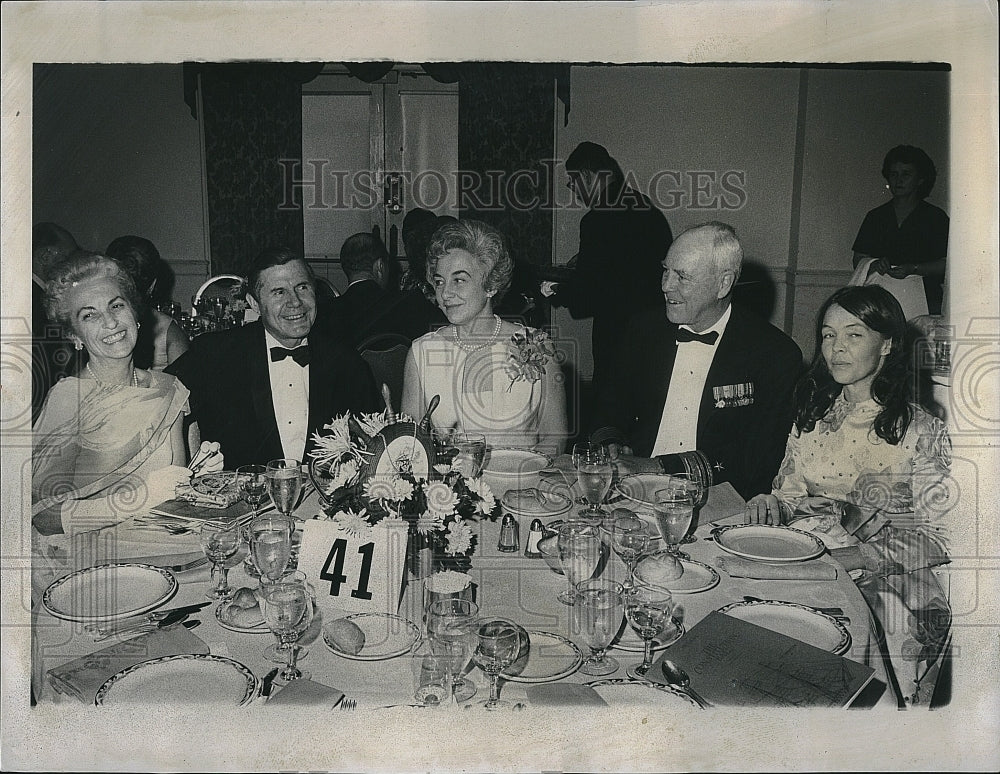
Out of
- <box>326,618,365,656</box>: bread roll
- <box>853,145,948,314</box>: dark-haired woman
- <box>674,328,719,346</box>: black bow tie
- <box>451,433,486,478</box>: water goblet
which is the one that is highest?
<box>853,145,948,314</box>: dark-haired woman

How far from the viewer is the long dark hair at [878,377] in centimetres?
193

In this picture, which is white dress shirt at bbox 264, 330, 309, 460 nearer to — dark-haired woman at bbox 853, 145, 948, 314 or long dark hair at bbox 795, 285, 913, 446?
long dark hair at bbox 795, 285, 913, 446

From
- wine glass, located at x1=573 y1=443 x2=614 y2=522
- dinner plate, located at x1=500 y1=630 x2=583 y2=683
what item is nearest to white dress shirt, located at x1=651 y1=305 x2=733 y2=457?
wine glass, located at x1=573 y1=443 x2=614 y2=522

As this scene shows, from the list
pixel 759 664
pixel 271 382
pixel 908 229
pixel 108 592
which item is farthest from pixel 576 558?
pixel 908 229

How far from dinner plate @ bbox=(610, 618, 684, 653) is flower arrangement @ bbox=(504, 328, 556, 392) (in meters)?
0.62

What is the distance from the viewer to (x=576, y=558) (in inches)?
63.4

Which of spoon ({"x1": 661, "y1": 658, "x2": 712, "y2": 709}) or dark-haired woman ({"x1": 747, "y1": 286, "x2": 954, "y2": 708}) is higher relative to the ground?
dark-haired woman ({"x1": 747, "y1": 286, "x2": 954, "y2": 708})

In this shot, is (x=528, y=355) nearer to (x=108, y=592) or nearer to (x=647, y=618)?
(x=647, y=618)

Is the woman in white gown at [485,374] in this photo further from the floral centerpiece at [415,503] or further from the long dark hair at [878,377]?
the long dark hair at [878,377]

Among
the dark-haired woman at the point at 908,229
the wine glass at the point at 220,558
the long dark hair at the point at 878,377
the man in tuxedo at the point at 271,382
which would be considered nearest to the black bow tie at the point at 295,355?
the man in tuxedo at the point at 271,382

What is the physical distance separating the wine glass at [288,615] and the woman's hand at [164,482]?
1.94 ft

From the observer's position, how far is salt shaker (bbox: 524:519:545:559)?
5.87ft

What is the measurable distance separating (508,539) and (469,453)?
22 cm

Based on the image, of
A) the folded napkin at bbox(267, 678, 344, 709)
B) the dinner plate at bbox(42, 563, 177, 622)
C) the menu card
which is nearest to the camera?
the folded napkin at bbox(267, 678, 344, 709)
